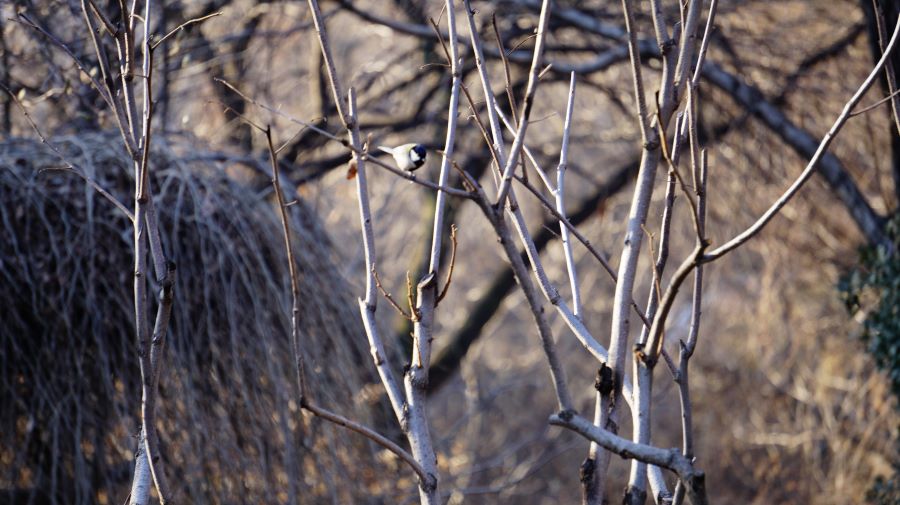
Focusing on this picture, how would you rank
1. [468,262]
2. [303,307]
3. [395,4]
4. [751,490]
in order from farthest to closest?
[468,262], [751,490], [395,4], [303,307]

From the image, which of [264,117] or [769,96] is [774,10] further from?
[264,117]

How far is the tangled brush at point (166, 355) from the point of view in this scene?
2.40m

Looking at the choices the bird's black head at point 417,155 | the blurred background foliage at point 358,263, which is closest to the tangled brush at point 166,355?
the blurred background foliage at point 358,263

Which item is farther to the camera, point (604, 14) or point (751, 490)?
point (751, 490)

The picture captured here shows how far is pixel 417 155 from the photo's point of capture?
1554mm

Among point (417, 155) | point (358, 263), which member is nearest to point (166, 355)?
point (417, 155)

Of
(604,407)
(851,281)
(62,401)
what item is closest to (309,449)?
(62,401)

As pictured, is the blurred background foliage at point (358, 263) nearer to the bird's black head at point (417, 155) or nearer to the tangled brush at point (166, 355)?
the tangled brush at point (166, 355)

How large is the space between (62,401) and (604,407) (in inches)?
66.1

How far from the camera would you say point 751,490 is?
7.10 metres

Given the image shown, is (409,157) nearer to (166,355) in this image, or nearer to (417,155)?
(417,155)

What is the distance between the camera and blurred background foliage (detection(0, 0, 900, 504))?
2.44 meters

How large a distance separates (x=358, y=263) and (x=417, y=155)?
3.01 m

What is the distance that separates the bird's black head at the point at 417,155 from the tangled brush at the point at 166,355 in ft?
3.58
